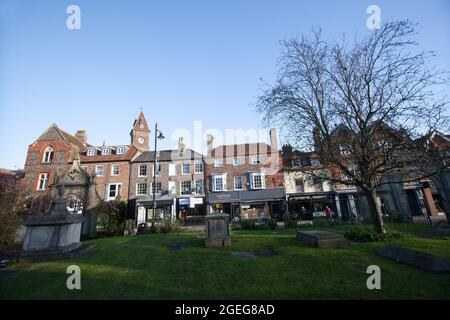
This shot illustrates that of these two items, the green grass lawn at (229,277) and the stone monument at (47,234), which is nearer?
the green grass lawn at (229,277)

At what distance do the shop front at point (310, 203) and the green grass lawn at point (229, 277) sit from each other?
64.2 ft

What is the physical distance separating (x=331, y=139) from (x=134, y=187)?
27.0 m

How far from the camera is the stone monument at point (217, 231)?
988 centimetres

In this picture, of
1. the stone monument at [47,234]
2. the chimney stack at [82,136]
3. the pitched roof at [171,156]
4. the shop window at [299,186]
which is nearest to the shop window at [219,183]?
the pitched roof at [171,156]

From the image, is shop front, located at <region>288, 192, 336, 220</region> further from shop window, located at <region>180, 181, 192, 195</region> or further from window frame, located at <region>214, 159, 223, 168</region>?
shop window, located at <region>180, 181, 192, 195</region>

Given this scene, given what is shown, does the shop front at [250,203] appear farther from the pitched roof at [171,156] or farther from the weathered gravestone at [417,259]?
the weathered gravestone at [417,259]

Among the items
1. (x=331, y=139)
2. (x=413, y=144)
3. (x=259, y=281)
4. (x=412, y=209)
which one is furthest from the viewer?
(x=412, y=209)

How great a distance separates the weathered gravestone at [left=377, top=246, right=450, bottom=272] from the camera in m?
5.66

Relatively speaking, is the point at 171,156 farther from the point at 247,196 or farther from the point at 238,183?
the point at 247,196

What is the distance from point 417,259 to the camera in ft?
20.4
